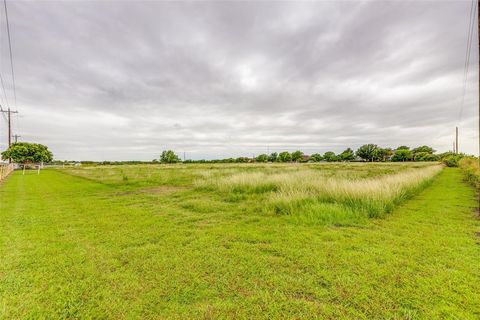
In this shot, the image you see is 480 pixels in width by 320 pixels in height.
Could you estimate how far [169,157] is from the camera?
378 feet

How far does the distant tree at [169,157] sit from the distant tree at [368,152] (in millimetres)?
97147

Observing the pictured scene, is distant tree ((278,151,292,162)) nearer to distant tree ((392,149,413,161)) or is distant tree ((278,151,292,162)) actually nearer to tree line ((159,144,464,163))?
tree line ((159,144,464,163))

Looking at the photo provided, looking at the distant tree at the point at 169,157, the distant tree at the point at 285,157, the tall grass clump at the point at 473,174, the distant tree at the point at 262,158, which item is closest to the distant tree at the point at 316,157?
the distant tree at the point at 285,157

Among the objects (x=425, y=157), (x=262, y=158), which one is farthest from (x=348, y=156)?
(x=262, y=158)

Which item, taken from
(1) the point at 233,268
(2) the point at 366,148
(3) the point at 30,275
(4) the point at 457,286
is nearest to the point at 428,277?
(4) the point at 457,286

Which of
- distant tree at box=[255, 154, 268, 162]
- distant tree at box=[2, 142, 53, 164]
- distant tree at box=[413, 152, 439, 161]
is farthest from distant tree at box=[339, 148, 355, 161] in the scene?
distant tree at box=[2, 142, 53, 164]

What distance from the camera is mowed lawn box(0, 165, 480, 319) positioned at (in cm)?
277

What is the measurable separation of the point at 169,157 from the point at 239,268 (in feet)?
387

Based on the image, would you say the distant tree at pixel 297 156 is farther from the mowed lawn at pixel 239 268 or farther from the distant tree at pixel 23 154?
the mowed lawn at pixel 239 268

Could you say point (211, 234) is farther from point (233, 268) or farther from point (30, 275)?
point (30, 275)

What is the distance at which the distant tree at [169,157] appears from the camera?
115 metres

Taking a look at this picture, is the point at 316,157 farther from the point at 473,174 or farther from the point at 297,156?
the point at 473,174

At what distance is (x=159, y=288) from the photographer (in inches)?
125

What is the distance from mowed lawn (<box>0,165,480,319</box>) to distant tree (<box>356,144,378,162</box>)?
390 ft
